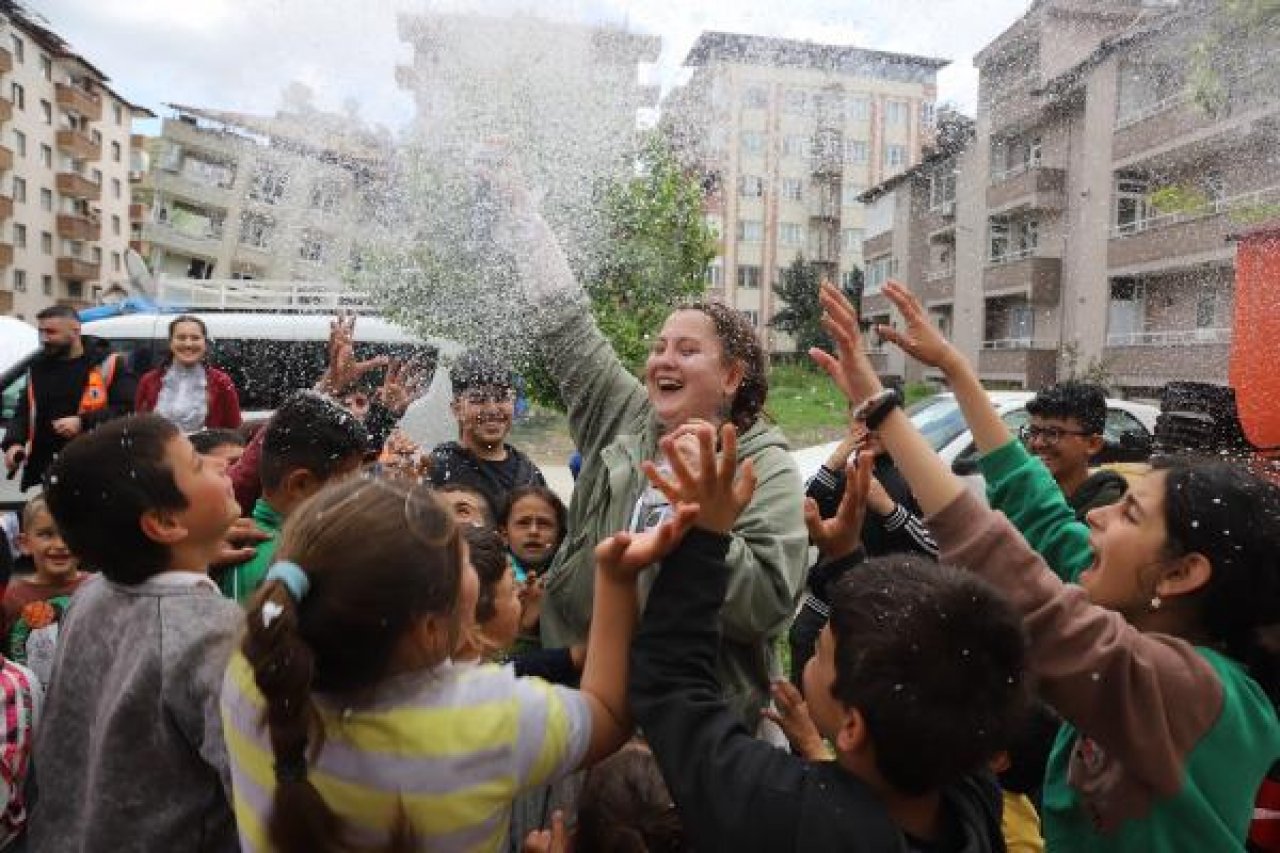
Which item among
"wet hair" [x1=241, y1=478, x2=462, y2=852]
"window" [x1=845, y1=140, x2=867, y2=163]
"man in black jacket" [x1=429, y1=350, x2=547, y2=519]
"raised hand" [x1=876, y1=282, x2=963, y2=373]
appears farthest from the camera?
"window" [x1=845, y1=140, x2=867, y2=163]

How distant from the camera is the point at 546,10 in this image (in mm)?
5793

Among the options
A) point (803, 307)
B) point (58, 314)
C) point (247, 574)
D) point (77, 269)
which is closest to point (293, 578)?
point (247, 574)

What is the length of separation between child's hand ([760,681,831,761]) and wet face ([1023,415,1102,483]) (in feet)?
7.89

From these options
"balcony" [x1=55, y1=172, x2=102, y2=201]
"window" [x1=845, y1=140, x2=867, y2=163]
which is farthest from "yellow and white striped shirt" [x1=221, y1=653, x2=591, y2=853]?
"balcony" [x1=55, y1=172, x2=102, y2=201]

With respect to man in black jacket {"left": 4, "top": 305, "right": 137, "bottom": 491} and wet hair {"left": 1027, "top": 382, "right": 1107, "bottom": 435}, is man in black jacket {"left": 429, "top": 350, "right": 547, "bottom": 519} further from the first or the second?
man in black jacket {"left": 4, "top": 305, "right": 137, "bottom": 491}

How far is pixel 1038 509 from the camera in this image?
6.50 ft

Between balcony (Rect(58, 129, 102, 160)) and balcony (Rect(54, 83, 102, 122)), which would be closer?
balcony (Rect(54, 83, 102, 122))

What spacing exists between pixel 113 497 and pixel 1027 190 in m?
14.8

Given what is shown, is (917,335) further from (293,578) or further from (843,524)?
(293,578)

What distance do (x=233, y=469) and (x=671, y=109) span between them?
5776 mm

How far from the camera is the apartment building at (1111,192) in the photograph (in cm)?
899

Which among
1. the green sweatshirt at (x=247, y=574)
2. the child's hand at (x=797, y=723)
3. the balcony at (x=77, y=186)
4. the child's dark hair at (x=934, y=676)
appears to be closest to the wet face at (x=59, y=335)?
the green sweatshirt at (x=247, y=574)

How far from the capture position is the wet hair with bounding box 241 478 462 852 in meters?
1.17

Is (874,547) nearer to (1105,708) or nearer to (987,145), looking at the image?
(1105,708)
